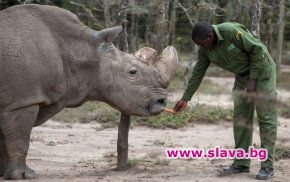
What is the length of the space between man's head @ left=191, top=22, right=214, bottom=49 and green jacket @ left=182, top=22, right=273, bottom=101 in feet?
0.40

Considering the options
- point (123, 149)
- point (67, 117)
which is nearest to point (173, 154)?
point (123, 149)

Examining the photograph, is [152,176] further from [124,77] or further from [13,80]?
[13,80]

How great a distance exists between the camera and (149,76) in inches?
255

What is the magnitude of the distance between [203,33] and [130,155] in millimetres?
2606

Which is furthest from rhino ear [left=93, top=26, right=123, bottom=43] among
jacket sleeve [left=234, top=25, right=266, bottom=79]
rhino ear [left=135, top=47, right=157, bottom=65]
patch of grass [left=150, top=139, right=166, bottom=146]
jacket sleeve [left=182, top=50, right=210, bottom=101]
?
patch of grass [left=150, top=139, right=166, bottom=146]

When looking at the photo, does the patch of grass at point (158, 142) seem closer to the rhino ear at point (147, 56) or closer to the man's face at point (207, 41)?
the rhino ear at point (147, 56)

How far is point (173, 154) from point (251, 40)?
2.37 m

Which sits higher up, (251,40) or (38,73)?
A: (251,40)

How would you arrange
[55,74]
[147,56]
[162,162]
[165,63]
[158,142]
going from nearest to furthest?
[55,74], [165,63], [147,56], [162,162], [158,142]

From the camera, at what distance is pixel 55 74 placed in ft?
20.2

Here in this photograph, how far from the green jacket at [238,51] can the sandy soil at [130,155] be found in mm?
704

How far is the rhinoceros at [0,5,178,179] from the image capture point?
19.5ft

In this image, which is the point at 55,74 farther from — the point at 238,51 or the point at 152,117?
the point at 152,117

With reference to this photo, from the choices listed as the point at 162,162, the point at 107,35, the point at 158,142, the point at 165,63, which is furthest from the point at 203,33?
the point at 158,142
